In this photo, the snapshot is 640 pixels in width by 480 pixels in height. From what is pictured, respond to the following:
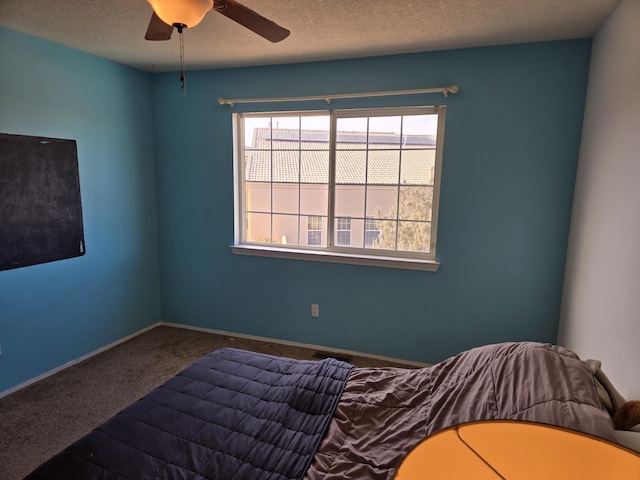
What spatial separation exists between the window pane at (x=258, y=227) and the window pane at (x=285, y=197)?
14 cm

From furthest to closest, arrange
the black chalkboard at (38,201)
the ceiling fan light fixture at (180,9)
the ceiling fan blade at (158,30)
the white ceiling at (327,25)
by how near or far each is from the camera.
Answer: the black chalkboard at (38,201) < the white ceiling at (327,25) < the ceiling fan blade at (158,30) < the ceiling fan light fixture at (180,9)

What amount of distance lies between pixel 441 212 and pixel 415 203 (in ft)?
0.72

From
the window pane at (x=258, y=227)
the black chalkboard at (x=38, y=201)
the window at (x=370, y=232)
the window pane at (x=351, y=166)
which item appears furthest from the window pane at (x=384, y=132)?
the black chalkboard at (x=38, y=201)

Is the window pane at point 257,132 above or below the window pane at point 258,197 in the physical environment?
above

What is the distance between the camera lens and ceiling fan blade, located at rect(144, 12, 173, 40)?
1.62 m

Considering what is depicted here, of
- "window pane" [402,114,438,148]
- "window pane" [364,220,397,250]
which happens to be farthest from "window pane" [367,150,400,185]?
"window pane" [364,220,397,250]

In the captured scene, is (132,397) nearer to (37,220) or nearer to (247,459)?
(37,220)

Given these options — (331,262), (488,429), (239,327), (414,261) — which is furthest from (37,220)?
(488,429)

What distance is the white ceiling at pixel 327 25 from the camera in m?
1.99

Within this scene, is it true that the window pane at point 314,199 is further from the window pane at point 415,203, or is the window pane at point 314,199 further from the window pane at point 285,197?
the window pane at point 415,203

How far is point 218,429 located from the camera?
1369mm

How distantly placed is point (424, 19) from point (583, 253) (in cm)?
168

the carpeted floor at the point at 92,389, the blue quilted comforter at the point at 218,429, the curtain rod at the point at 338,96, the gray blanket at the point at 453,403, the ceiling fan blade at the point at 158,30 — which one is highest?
the curtain rod at the point at 338,96

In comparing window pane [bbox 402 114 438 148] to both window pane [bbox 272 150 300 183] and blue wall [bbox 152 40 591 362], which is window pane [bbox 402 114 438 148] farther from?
window pane [bbox 272 150 300 183]
